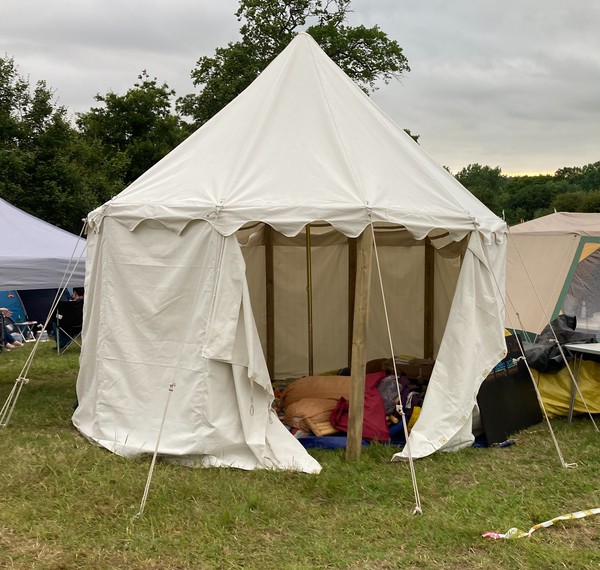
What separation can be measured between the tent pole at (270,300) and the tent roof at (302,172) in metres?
2.13

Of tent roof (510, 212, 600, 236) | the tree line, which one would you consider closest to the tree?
the tree line

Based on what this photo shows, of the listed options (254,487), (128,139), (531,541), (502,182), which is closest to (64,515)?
(254,487)

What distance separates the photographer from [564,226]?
8336 mm

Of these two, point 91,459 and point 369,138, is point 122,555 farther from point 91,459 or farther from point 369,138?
point 369,138

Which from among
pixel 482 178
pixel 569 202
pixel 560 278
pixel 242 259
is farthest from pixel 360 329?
pixel 482 178

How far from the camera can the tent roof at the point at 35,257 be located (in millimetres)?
6109

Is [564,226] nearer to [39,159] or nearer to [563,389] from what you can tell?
[563,389]

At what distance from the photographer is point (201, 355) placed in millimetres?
4695

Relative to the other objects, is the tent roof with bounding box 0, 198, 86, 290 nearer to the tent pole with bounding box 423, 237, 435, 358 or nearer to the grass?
the grass

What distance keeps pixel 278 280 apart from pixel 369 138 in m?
2.68

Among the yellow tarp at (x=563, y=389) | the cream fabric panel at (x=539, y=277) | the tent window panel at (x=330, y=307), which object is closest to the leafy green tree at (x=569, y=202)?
the cream fabric panel at (x=539, y=277)

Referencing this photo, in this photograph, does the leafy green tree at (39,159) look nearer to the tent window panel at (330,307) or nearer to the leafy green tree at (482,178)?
the tent window panel at (330,307)

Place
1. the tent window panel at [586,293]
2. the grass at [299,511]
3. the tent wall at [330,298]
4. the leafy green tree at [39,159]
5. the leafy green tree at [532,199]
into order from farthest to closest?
the leafy green tree at [532,199], the leafy green tree at [39,159], the tent window panel at [586,293], the tent wall at [330,298], the grass at [299,511]

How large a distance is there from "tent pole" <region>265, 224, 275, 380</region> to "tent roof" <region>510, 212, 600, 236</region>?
316cm
